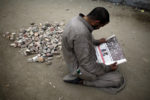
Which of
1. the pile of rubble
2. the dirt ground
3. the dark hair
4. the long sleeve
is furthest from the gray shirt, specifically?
the pile of rubble

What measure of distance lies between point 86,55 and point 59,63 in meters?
1.10

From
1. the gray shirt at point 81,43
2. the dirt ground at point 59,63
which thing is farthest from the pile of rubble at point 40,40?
the gray shirt at point 81,43

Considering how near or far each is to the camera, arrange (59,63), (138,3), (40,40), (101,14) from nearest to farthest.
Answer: (101,14) → (59,63) → (40,40) → (138,3)

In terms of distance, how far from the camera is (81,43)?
1.78 metres

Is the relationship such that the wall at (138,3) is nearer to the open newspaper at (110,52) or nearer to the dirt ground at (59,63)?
the dirt ground at (59,63)

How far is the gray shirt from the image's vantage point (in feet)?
5.81

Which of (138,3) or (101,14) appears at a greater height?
(101,14)

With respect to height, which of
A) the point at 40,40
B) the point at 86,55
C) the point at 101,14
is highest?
the point at 101,14

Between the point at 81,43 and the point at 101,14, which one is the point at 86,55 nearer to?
the point at 81,43

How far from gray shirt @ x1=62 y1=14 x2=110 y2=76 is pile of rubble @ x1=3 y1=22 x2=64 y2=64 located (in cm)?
95

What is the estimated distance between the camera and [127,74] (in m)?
2.66

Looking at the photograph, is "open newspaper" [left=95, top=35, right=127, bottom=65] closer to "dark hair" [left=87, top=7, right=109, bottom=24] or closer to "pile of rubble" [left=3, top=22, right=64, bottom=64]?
"dark hair" [left=87, top=7, right=109, bottom=24]

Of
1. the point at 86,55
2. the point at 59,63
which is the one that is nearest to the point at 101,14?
the point at 86,55

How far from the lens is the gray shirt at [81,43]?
177 cm
